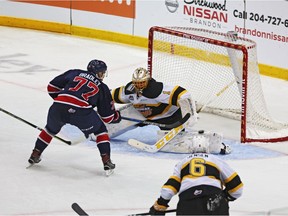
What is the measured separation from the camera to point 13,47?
37.2 feet

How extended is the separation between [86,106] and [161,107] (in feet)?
3.12

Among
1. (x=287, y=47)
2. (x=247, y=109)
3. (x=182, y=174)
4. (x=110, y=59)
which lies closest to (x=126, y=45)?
(x=110, y=59)

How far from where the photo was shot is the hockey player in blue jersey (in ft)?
22.2

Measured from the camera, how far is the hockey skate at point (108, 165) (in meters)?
6.84

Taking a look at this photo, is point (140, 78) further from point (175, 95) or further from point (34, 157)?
point (34, 157)

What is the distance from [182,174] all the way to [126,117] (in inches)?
104

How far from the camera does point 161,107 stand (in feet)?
24.8

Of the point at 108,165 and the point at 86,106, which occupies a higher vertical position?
the point at 86,106

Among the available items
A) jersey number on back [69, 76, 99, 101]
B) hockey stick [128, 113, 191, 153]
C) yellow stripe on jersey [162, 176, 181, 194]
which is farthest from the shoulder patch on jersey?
yellow stripe on jersey [162, 176, 181, 194]

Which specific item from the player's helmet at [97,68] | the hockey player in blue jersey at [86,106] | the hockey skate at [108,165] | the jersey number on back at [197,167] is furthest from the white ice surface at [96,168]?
the player's helmet at [97,68]

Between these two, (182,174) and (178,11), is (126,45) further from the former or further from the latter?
(182,174)

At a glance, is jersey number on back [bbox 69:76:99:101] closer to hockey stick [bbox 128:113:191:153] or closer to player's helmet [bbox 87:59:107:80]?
player's helmet [bbox 87:59:107:80]

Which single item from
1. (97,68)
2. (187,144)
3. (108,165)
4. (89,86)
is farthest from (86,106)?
(187,144)

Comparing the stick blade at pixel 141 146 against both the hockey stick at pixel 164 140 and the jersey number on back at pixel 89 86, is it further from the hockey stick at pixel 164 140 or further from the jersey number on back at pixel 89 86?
the jersey number on back at pixel 89 86
